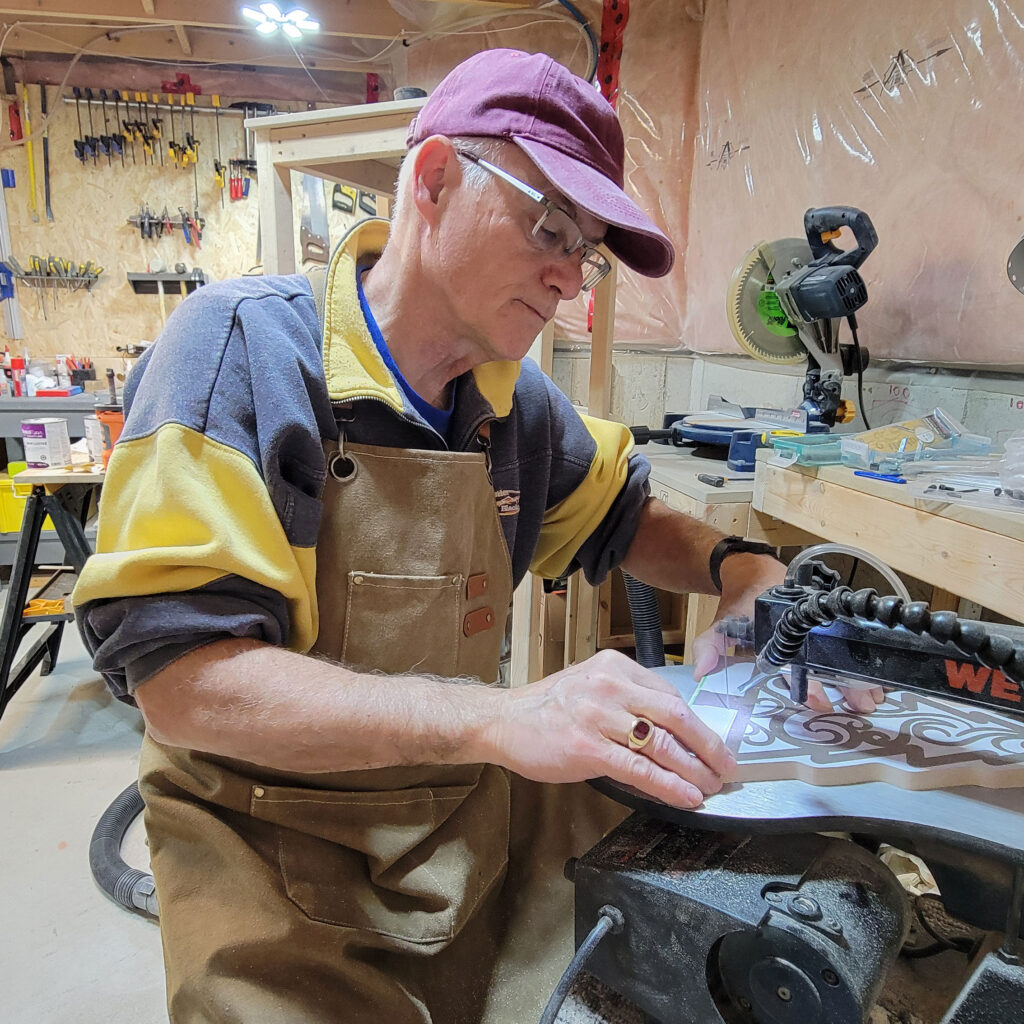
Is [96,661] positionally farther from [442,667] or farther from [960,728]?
[960,728]

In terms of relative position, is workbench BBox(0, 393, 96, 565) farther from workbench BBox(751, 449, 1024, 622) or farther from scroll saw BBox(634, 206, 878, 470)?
workbench BBox(751, 449, 1024, 622)

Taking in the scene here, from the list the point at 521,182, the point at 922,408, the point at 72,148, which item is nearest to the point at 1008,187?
the point at 922,408

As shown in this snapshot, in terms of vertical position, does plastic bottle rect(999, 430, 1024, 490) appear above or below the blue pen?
above

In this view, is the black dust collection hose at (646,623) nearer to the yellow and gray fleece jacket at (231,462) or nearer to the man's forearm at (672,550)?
the man's forearm at (672,550)

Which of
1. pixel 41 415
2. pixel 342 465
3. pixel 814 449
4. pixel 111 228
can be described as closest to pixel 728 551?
pixel 814 449

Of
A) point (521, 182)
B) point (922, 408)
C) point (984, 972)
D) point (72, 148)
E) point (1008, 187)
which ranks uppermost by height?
point (72, 148)

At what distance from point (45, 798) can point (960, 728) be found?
2.35 m

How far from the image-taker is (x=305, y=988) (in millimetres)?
699

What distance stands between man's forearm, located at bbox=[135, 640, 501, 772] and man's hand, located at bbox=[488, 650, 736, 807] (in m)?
0.05

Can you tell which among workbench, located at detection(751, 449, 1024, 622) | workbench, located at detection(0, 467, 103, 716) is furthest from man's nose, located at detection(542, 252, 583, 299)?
workbench, located at detection(0, 467, 103, 716)

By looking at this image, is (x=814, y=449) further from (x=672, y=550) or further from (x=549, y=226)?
(x=549, y=226)

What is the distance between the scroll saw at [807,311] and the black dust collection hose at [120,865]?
1.71 metres

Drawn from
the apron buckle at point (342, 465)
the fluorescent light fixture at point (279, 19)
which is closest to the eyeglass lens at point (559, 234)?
the apron buckle at point (342, 465)

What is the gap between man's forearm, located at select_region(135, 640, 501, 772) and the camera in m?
0.70
